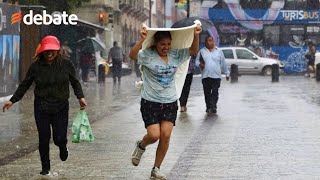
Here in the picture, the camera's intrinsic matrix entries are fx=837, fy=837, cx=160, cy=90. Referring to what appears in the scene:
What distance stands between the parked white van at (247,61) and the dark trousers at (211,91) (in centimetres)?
2503

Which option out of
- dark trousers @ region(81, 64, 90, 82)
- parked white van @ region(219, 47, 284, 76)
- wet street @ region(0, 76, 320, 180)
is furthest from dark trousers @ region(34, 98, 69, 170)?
parked white van @ region(219, 47, 284, 76)

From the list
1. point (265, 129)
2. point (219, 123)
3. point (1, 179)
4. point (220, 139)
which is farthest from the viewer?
point (219, 123)

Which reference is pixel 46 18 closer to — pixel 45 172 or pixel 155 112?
pixel 45 172

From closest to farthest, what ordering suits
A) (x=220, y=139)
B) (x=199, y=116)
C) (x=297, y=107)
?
(x=220, y=139), (x=199, y=116), (x=297, y=107)

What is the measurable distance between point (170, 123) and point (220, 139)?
3.69 meters

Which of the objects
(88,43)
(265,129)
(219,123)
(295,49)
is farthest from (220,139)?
(295,49)

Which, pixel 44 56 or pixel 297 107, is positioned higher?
pixel 44 56

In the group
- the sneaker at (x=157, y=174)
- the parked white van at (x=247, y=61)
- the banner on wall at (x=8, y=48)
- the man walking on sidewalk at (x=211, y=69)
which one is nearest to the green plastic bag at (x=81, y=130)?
the sneaker at (x=157, y=174)

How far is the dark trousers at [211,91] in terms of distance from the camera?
17.1 m

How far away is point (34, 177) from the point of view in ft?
28.1

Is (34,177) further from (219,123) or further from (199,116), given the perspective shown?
(199,116)

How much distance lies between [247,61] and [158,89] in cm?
3485

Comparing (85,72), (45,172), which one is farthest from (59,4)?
(45,172)

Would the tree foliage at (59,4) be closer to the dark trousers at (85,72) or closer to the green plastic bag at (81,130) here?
the dark trousers at (85,72)
